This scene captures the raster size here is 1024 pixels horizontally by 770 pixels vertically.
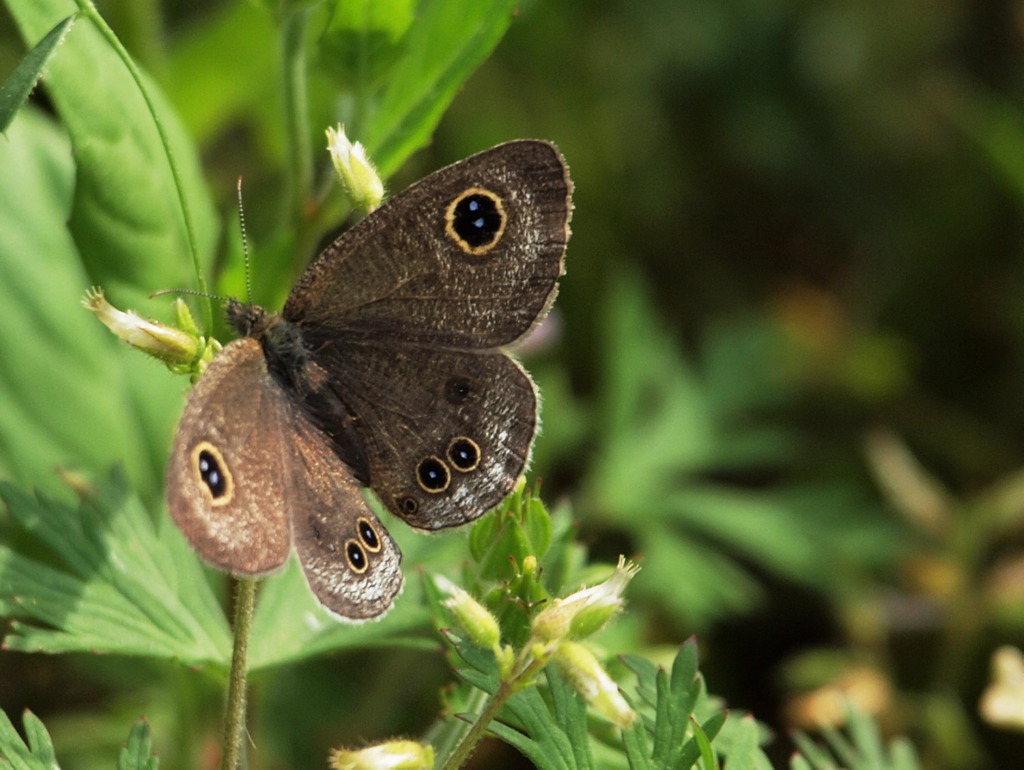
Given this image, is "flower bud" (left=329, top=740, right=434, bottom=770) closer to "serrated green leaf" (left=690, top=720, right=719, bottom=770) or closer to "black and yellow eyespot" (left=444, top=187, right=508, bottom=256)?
"serrated green leaf" (left=690, top=720, right=719, bottom=770)

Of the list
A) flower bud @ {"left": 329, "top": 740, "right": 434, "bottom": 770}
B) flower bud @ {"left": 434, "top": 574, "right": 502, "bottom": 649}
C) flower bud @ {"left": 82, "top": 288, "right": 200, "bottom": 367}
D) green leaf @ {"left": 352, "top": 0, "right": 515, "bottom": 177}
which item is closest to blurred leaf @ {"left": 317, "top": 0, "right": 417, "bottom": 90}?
green leaf @ {"left": 352, "top": 0, "right": 515, "bottom": 177}

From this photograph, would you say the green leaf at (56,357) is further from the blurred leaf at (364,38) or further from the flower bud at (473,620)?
the flower bud at (473,620)

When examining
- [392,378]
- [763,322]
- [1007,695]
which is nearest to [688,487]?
[763,322]

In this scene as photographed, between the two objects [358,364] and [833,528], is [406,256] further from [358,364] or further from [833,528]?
[833,528]

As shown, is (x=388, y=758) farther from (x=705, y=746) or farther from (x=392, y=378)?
(x=392, y=378)

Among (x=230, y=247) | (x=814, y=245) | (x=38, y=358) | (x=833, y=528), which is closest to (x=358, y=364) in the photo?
(x=230, y=247)
